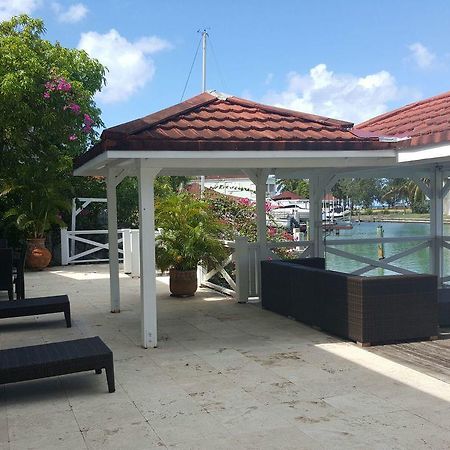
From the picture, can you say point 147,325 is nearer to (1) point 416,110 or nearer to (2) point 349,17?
(1) point 416,110

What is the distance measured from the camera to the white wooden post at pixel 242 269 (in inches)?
373

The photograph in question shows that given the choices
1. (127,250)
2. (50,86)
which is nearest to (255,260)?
(127,250)

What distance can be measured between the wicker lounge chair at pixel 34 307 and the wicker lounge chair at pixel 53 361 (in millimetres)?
2421

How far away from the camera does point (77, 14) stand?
12102mm

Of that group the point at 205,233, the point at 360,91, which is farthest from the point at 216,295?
the point at 360,91

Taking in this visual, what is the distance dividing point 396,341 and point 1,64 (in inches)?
401

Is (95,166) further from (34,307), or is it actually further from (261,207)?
(261,207)

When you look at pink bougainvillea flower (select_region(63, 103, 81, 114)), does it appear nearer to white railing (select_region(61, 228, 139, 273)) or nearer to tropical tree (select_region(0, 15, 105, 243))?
tropical tree (select_region(0, 15, 105, 243))

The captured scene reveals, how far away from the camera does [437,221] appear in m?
10.4

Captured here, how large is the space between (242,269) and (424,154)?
397cm

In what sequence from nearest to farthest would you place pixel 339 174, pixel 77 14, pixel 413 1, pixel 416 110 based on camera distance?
pixel 416 110, pixel 339 174, pixel 77 14, pixel 413 1

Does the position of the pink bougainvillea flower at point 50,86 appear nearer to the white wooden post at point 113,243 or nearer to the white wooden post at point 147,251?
the white wooden post at point 113,243

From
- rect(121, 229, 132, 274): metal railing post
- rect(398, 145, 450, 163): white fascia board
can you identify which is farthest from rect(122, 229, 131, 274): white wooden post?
rect(398, 145, 450, 163): white fascia board

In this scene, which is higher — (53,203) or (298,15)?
(298,15)
